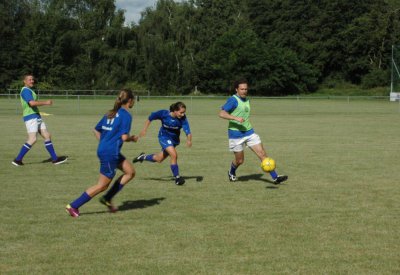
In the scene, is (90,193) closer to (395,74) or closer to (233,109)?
(233,109)

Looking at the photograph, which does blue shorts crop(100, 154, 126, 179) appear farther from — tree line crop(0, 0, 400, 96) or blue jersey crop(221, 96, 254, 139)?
tree line crop(0, 0, 400, 96)

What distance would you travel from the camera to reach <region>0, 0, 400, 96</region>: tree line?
7150 centimetres

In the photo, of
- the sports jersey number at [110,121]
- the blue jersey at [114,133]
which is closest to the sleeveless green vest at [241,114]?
the blue jersey at [114,133]

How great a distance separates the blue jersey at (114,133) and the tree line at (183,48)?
2474 inches

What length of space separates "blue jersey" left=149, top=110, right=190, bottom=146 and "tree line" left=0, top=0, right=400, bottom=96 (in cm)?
6000

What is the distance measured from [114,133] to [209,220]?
1.63 meters

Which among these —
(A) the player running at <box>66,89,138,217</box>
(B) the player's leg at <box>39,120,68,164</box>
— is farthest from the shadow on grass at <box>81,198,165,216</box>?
(B) the player's leg at <box>39,120,68,164</box>

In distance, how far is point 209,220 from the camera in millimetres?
7512

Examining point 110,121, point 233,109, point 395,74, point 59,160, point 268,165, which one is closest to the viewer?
point 110,121

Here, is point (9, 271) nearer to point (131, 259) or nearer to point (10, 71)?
point (131, 259)

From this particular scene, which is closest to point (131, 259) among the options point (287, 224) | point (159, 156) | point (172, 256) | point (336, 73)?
point (172, 256)

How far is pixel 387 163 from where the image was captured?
1339 cm

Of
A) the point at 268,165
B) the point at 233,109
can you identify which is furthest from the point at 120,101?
the point at 268,165

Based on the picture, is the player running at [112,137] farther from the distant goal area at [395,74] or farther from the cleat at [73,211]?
the distant goal area at [395,74]
